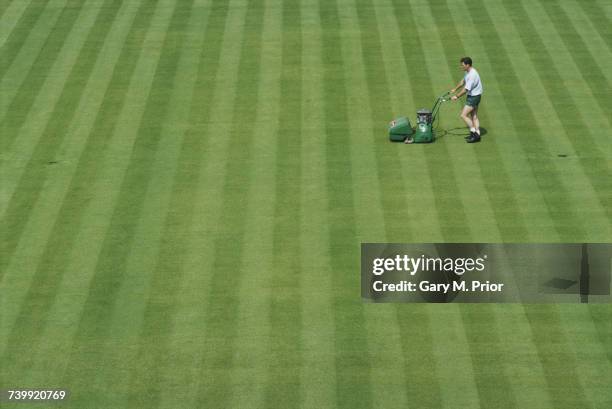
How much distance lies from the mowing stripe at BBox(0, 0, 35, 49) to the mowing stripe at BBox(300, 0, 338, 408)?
8581 mm

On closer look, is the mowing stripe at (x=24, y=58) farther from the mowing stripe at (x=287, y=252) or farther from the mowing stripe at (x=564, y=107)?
the mowing stripe at (x=564, y=107)

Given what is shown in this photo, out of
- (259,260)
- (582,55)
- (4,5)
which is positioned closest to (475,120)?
(582,55)

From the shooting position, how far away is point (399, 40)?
25453 millimetres

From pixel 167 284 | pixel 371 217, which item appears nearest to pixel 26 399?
pixel 167 284

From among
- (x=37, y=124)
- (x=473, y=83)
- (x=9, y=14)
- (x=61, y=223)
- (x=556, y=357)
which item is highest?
(x=473, y=83)

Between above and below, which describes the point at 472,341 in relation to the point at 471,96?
below

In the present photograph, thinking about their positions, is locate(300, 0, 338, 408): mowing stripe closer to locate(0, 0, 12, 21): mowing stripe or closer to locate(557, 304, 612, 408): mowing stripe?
locate(557, 304, 612, 408): mowing stripe

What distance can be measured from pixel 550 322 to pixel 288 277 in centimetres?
460

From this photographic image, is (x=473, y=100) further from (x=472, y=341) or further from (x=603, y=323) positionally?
(x=472, y=341)

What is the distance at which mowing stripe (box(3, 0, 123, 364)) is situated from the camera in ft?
52.9

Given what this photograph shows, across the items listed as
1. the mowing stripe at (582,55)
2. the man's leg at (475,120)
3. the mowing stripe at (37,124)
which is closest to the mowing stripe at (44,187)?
the mowing stripe at (37,124)

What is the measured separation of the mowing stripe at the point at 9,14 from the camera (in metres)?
26.2

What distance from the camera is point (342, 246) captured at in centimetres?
1736

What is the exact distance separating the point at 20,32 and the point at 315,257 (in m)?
13.7
